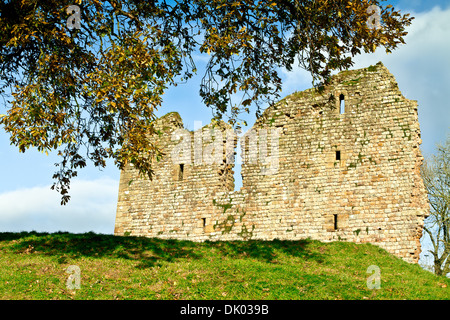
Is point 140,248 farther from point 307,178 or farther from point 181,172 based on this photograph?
point 307,178

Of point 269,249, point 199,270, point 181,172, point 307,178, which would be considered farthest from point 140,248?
point 307,178

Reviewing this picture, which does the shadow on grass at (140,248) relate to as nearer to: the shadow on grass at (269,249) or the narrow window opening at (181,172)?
the shadow on grass at (269,249)

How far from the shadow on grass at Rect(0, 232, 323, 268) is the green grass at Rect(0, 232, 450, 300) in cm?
3

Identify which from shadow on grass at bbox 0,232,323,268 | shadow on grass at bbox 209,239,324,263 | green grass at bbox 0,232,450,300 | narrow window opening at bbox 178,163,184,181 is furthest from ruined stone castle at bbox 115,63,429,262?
shadow on grass at bbox 0,232,323,268

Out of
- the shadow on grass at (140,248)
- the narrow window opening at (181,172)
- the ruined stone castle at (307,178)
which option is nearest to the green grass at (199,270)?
the shadow on grass at (140,248)

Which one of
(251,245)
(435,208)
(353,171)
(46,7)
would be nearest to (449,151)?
(435,208)

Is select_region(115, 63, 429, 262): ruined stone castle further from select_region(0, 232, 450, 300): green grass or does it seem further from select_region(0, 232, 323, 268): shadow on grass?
select_region(0, 232, 323, 268): shadow on grass

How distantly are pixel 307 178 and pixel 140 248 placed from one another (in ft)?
22.7

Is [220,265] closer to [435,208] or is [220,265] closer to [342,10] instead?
[342,10]

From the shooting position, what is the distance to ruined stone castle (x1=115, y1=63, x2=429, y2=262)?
17000 mm

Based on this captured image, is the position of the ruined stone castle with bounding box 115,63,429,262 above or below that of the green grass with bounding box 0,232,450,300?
above

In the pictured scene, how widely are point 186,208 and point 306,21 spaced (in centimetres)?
981

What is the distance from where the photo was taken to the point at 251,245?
50.0ft

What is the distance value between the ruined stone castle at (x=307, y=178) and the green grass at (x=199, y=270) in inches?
61.6
